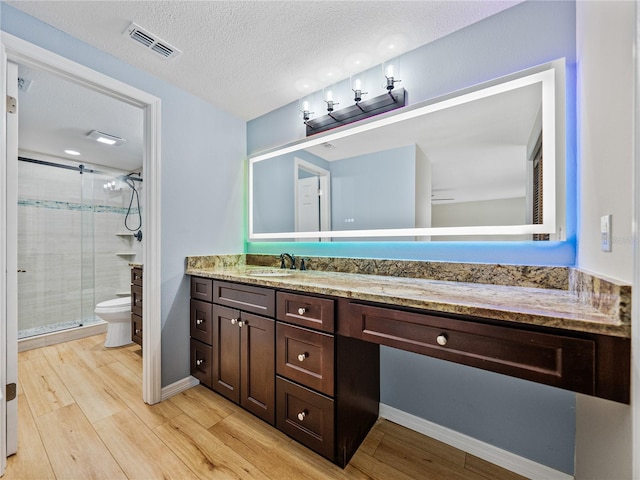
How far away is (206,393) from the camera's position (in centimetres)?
196

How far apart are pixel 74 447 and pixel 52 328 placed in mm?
2328

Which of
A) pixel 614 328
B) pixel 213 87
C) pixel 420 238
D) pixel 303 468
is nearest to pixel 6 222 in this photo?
pixel 213 87

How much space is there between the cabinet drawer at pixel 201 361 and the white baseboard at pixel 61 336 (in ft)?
6.73

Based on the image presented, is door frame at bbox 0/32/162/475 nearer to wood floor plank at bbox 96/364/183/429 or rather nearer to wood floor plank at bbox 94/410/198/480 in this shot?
wood floor plank at bbox 96/364/183/429

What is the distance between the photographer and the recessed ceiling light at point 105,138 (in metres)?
2.71

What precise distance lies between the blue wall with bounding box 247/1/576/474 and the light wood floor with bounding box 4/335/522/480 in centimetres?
19

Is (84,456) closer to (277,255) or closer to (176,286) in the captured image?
(176,286)

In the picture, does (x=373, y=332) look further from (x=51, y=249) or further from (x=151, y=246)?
(x=51, y=249)

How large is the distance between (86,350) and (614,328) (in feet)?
12.6

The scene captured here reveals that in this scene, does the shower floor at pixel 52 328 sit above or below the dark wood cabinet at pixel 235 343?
below

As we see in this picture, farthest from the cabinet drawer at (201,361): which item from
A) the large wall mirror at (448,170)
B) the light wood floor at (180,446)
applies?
the large wall mirror at (448,170)

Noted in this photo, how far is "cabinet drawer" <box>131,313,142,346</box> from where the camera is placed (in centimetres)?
264

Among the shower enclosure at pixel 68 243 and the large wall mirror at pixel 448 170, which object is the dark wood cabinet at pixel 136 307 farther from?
the large wall mirror at pixel 448 170

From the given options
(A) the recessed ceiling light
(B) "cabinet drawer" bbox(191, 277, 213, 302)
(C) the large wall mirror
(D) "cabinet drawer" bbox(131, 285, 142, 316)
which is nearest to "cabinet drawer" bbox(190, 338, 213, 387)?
(B) "cabinet drawer" bbox(191, 277, 213, 302)
